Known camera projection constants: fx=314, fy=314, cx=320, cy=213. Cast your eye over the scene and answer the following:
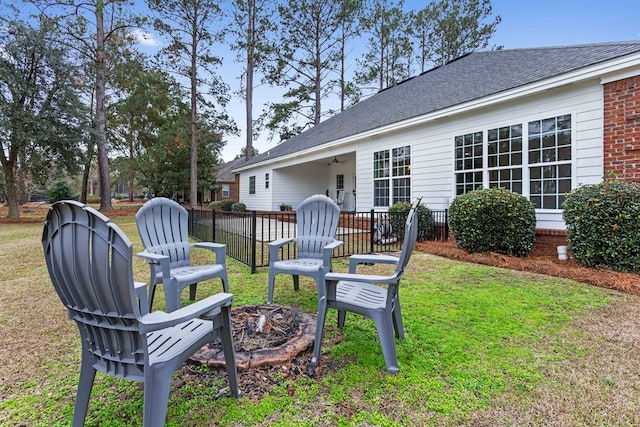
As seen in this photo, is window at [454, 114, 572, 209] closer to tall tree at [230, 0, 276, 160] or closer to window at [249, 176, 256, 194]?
window at [249, 176, 256, 194]

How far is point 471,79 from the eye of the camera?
8.63 metres

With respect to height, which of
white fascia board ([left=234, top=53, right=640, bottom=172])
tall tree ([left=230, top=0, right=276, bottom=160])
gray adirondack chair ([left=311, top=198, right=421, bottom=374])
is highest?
tall tree ([left=230, top=0, right=276, bottom=160])

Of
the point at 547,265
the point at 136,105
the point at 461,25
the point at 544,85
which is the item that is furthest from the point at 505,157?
the point at 136,105

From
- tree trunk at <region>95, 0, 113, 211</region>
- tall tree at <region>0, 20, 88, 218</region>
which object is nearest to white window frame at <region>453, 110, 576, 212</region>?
tall tree at <region>0, 20, 88, 218</region>

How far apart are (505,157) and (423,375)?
239 inches

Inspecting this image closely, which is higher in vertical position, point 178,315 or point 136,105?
point 136,105

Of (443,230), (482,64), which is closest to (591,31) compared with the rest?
(482,64)

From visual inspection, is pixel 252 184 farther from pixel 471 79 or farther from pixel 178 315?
pixel 178 315

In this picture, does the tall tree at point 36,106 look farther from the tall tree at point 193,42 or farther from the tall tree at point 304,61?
the tall tree at point 304,61

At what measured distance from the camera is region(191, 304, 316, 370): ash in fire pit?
2.13 m

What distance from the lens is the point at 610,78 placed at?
515cm

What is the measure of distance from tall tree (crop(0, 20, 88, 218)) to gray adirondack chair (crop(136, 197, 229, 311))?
43.4 ft

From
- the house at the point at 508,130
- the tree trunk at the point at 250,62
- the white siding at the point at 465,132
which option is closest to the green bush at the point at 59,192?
the tree trunk at the point at 250,62

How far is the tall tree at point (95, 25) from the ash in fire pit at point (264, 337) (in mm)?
15897
